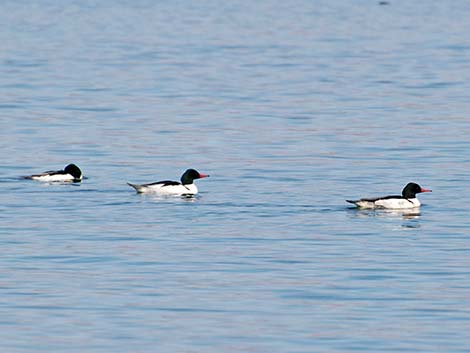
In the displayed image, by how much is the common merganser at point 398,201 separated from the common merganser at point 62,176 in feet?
23.1

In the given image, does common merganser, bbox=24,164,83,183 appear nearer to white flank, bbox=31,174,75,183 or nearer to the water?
white flank, bbox=31,174,75,183

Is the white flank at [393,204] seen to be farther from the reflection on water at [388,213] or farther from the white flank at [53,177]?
the white flank at [53,177]

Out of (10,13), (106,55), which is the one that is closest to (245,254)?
(106,55)

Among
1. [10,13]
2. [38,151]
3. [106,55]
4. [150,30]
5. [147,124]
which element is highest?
[10,13]

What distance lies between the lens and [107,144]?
4009cm

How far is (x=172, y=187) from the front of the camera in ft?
104

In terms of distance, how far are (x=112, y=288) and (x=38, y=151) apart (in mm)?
17769

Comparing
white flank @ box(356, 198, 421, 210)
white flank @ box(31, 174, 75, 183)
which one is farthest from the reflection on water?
white flank @ box(31, 174, 75, 183)

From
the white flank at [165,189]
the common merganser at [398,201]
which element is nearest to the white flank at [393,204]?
the common merganser at [398,201]

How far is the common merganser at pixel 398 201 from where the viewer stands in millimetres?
29562

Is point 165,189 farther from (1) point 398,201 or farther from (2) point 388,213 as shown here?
(1) point 398,201

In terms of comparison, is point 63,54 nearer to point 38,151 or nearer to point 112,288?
point 38,151

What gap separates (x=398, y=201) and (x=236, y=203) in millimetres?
3175

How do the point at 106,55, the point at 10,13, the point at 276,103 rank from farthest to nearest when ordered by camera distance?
the point at 10,13
the point at 106,55
the point at 276,103
